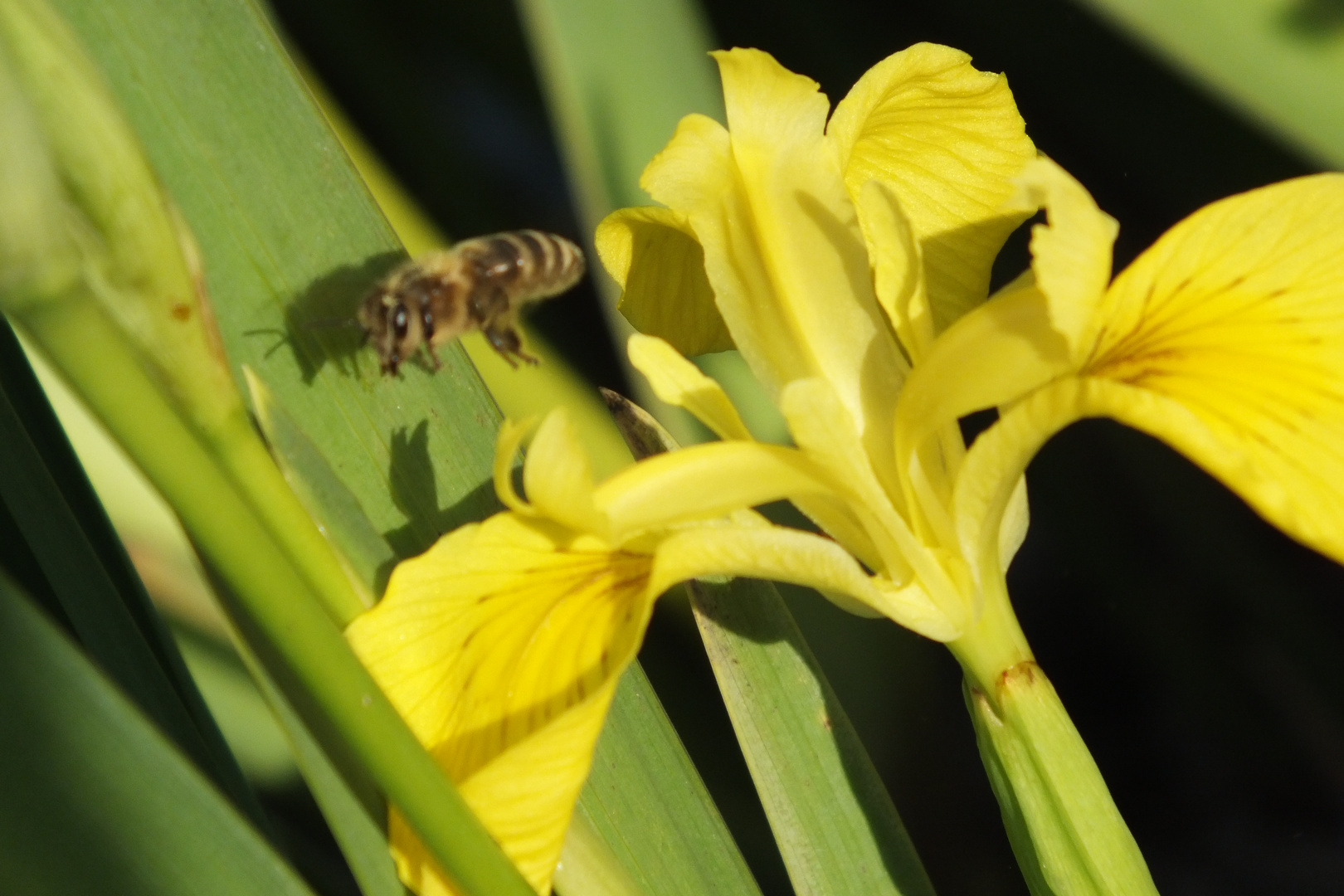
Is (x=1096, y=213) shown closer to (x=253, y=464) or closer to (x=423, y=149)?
(x=253, y=464)

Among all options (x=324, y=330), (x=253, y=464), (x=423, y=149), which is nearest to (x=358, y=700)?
(x=253, y=464)

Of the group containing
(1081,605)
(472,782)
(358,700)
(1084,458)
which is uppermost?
(358,700)

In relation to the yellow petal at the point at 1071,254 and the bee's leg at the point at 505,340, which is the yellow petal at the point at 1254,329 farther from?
the bee's leg at the point at 505,340

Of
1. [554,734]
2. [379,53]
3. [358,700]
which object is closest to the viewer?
[358,700]

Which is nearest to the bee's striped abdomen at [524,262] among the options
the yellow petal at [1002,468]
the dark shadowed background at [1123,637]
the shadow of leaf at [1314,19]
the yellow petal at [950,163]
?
the yellow petal at [950,163]

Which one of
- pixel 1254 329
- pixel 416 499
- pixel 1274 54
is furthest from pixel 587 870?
pixel 1274 54

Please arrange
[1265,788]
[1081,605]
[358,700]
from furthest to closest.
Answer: [1081,605] → [1265,788] → [358,700]

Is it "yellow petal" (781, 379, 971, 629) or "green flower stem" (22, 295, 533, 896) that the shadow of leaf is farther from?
"green flower stem" (22, 295, 533, 896)
